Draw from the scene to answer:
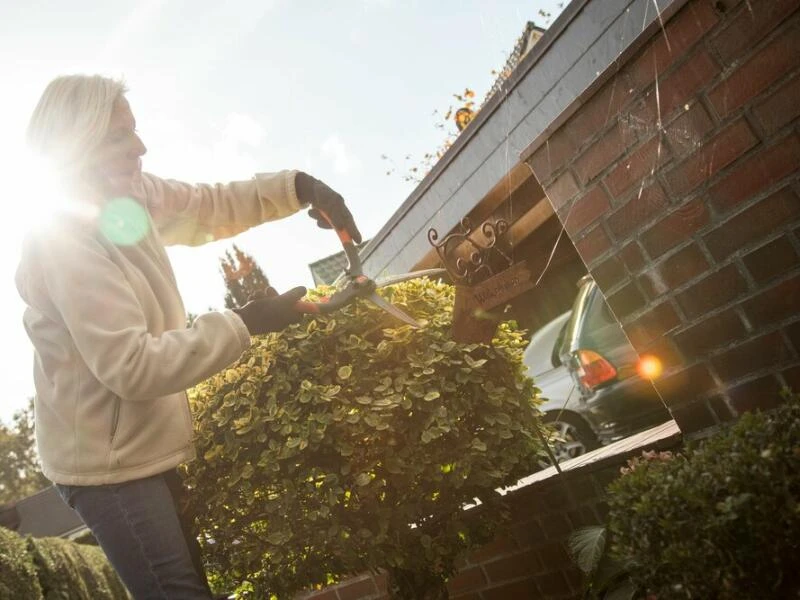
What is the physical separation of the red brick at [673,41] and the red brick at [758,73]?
0.16 meters

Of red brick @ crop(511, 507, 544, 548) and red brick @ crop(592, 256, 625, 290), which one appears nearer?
red brick @ crop(592, 256, 625, 290)

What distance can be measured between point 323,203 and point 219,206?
55 centimetres


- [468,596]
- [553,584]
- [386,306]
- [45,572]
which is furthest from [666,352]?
[45,572]

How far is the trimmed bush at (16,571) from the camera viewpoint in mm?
3569

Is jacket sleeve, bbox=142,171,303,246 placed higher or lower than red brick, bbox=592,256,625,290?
higher

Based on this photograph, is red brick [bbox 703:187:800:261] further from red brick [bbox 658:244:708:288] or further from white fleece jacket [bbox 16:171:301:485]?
white fleece jacket [bbox 16:171:301:485]

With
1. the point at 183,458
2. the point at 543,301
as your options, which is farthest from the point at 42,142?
the point at 543,301

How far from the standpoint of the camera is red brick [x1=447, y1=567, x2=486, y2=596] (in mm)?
2959

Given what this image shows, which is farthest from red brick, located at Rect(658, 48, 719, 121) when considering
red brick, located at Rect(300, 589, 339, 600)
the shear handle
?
red brick, located at Rect(300, 589, 339, 600)

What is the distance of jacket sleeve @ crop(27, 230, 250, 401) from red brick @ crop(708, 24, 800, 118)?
158 cm

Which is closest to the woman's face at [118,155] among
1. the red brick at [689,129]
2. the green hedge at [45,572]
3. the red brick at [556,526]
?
the red brick at [689,129]

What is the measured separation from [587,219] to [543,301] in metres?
7.40

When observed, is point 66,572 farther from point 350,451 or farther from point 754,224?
point 754,224

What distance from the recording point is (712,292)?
1.77 metres
